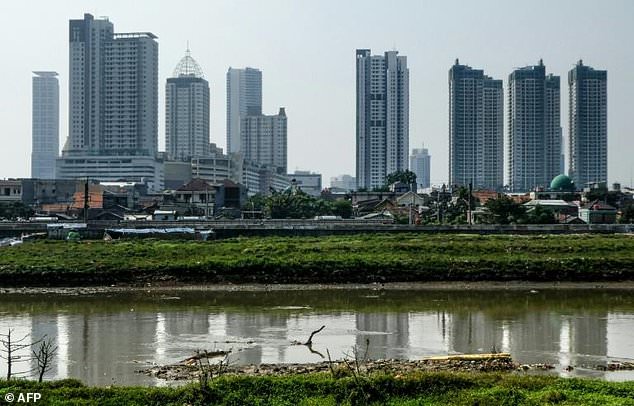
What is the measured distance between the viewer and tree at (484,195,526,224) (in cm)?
6403

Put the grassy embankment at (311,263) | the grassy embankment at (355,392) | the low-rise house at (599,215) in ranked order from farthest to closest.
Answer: the low-rise house at (599,215)
the grassy embankment at (311,263)
the grassy embankment at (355,392)

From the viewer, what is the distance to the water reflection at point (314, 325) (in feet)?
66.9

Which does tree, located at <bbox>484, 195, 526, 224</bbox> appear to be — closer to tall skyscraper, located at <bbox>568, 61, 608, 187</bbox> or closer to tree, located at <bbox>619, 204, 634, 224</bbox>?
tree, located at <bbox>619, 204, 634, 224</bbox>

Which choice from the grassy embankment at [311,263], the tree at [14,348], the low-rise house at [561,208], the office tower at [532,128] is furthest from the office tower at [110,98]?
the tree at [14,348]

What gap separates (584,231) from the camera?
185 ft

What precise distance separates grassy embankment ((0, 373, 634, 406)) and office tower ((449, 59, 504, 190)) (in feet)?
521

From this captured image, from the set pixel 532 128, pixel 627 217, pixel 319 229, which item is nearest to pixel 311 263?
pixel 319 229

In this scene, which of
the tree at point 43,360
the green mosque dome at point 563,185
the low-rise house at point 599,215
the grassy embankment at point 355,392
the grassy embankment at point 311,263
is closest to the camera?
the grassy embankment at point 355,392

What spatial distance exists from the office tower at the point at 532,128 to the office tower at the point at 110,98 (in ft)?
231

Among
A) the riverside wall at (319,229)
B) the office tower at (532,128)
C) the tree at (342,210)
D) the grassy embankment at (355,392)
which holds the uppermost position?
the office tower at (532,128)

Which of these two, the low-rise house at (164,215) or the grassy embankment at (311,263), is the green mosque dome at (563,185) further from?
the grassy embankment at (311,263)

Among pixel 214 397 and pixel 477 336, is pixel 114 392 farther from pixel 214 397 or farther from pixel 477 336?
pixel 477 336

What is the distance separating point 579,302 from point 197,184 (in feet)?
193

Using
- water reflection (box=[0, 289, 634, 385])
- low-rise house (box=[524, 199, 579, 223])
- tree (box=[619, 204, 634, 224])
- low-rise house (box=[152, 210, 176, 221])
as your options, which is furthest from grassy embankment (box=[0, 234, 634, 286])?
low-rise house (box=[524, 199, 579, 223])
